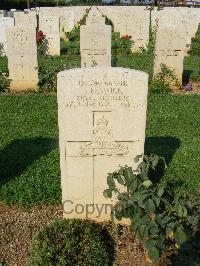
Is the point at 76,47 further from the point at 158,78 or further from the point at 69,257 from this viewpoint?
the point at 69,257

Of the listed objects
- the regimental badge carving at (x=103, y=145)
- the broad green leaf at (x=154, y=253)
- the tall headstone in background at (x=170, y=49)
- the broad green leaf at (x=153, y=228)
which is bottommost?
the broad green leaf at (x=154, y=253)

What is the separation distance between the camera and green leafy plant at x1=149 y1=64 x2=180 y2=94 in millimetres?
9914

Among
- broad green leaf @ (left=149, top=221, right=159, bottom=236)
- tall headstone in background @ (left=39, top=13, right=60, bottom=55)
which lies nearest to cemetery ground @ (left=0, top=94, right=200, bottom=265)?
broad green leaf @ (left=149, top=221, right=159, bottom=236)

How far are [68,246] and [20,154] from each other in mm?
2645

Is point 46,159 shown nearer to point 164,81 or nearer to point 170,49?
point 164,81

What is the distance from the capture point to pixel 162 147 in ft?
21.1

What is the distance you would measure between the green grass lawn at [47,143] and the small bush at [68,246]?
2.79 ft

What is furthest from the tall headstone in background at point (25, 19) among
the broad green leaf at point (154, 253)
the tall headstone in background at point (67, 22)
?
the broad green leaf at point (154, 253)

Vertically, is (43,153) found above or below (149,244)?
below

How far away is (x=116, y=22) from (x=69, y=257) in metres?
21.5

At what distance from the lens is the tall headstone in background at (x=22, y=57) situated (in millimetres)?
9797

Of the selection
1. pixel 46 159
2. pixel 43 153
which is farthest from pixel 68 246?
pixel 43 153

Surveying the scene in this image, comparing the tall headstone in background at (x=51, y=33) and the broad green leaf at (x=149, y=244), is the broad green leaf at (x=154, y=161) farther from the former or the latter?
the tall headstone in background at (x=51, y=33)

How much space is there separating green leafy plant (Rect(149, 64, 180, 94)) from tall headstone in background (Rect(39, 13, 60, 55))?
6335 mm
